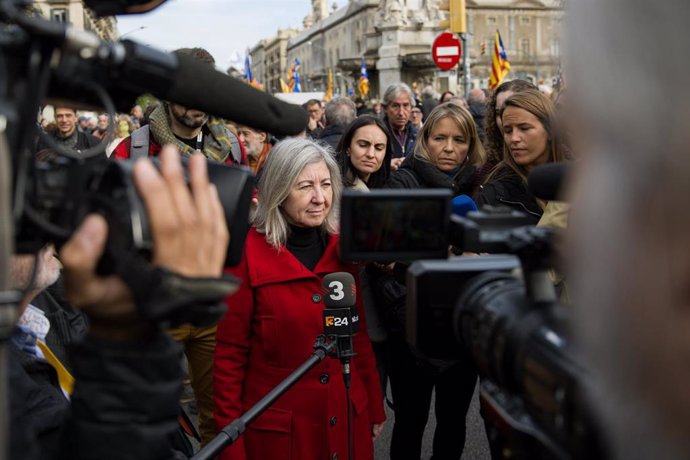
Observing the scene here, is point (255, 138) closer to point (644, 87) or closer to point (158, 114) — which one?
point (158, 114)

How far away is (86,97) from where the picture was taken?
3.85 feet

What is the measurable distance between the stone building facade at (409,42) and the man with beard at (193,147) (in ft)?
6.36

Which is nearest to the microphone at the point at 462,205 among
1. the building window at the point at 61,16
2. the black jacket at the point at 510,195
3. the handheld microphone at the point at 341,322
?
the black jacket at the point at 510,195

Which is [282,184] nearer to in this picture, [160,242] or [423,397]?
[423,397]

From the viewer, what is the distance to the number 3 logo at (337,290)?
277cm

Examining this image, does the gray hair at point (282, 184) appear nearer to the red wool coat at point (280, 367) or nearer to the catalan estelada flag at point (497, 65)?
the red wool coat at point (280, 367)

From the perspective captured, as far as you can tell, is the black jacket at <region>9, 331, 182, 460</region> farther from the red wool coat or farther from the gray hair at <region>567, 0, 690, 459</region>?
the red wool coat

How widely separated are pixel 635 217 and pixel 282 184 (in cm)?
265

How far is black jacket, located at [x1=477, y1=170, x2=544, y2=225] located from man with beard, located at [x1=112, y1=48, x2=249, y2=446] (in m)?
1.52

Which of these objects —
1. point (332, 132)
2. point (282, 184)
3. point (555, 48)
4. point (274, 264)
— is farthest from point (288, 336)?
point (332, 132)

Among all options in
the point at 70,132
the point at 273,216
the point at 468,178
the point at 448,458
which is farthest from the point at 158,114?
the point at 70,132

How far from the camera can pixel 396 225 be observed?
4.71 ft

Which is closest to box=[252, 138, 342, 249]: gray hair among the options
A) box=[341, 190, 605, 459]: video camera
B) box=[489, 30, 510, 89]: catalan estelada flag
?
box=[341, 190, 605, 459]: video camera

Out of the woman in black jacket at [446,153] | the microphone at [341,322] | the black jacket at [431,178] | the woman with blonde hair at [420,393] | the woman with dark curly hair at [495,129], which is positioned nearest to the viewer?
the microphone at [341,322]
